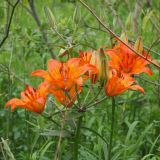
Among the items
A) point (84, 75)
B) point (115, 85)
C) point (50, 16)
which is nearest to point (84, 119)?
point (50, 16)

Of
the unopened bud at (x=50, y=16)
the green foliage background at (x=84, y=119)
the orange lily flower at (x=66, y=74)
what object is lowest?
the green foliage background at (x=84, y=119)

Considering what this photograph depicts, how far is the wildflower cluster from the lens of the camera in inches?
67.9

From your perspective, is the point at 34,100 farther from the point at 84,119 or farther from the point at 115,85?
the point at 84,119

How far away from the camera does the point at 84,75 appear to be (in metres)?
1.89

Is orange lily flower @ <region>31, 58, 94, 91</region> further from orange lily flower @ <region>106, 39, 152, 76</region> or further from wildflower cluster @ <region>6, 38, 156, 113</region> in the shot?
orange lily flower @ <region>106, 39, 152, 76</region>

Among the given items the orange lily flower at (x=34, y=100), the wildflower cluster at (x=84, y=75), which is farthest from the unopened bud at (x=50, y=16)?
the orange lily flower at (x=34, y=100)

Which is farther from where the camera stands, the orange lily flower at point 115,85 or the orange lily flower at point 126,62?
the orange lily flower at point 126,62

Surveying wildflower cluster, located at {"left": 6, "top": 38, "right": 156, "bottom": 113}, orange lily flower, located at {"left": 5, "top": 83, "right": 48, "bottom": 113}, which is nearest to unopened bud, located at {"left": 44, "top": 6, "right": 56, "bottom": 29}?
wildflower cluster, located at {"left": 6, "top": 38, "right": 156, "bottom": 113}

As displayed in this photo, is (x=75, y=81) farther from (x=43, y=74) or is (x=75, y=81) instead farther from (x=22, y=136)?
(x=22, y=136)

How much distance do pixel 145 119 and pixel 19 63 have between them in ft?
3.91

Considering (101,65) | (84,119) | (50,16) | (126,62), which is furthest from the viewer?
(84,119)

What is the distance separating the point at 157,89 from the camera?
9.62ft

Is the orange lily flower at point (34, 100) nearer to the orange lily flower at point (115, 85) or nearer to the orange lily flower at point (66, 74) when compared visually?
the orange lily flower at point (66, 74)

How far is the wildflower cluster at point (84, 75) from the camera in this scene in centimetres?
172
